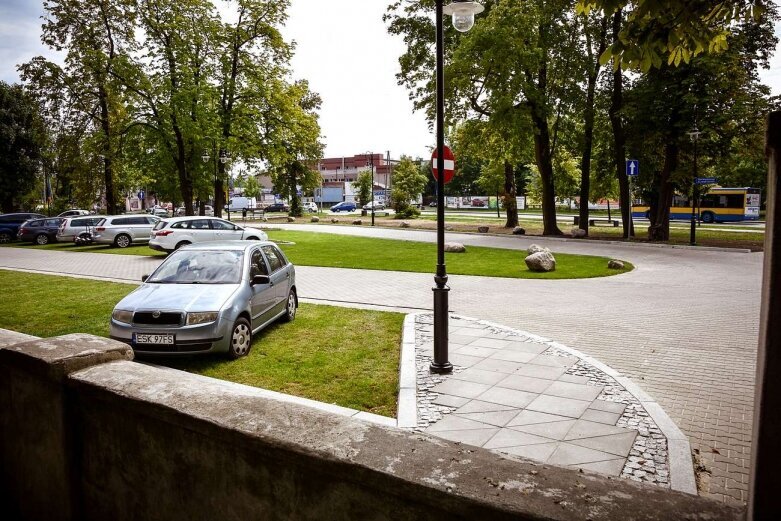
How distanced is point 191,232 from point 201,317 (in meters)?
15.7

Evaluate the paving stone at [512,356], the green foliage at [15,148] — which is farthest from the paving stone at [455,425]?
the green foliage at [15,148]

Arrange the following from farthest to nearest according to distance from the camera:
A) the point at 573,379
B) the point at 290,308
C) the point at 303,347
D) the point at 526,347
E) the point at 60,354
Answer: the point at 290,308
the point at 303,347
the point at 526,347
the point at 573,379
the point at 60,354

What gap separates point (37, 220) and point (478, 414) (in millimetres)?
32426

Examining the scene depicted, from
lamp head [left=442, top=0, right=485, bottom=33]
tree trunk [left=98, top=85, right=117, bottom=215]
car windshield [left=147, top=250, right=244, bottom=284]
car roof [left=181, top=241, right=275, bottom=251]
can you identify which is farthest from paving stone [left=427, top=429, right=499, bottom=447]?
tree trunk [left=98, top=85, right=117, bottom=215]

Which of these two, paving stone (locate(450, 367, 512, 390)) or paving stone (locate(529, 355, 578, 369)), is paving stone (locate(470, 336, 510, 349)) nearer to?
paving stone (locate(529, 355, 578, 369))

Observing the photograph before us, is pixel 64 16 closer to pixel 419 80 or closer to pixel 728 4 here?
pixel 419 80

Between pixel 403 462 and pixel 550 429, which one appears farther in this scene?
pixel 550 429

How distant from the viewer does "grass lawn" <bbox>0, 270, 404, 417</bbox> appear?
6.55 metres

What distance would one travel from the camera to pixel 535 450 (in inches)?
190

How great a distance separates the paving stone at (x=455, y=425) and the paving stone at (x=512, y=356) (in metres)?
2.22

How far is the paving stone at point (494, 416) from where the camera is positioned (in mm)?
5453

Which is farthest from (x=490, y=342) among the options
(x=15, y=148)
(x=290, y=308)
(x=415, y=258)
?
(x=15, y=148)

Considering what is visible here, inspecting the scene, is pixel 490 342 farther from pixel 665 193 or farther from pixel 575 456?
pixel 665 193

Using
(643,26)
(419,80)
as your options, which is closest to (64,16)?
(419,80)
